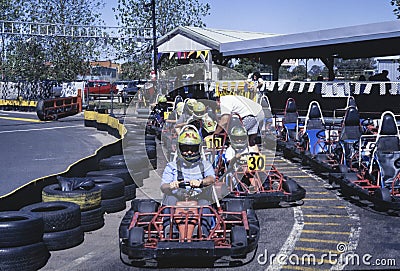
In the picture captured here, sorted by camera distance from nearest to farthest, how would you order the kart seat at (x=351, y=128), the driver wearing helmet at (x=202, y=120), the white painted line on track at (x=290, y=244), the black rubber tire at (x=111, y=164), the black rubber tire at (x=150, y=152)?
1. the white painted line on track at (x=290, y=244)
2. the black rubber tire at (x=111, y=164)
3. the driver wearing helmet at (x=202, y=120)
4. the kart seat at (x=351, y=128)
5. the black rubber tire at (x=150, y=152)

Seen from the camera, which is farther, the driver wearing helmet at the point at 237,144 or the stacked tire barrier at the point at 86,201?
the driver wearing helmet at the point at 237,144

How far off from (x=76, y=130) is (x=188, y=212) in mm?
17091

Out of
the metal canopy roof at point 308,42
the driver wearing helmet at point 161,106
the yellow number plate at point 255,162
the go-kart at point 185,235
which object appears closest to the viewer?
the go-kart at point 185,235

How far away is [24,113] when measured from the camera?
107ft

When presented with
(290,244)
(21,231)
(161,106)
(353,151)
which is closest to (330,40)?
(161,106)

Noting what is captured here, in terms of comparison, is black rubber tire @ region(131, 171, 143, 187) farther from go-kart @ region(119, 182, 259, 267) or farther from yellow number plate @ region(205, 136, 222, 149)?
go-kart @ region(119, 182, 259, 267)

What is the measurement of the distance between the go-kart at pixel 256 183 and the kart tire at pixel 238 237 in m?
2.26

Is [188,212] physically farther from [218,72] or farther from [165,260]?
[218,72]

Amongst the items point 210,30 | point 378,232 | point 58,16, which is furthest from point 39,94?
point 378,232

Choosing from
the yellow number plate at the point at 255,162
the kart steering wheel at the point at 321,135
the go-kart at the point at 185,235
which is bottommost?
the go-kart at the point at 185,235

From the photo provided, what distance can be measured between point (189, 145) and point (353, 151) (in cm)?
502

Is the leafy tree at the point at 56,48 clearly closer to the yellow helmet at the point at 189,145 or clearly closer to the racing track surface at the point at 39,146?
the racing track surface at the point at 39,146

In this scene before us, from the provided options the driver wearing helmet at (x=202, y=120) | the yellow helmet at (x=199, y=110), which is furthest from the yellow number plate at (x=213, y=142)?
the yellow helmet at (x=199, y=110)

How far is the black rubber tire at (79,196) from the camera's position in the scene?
7312mm
